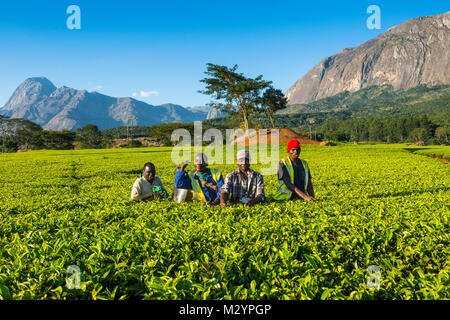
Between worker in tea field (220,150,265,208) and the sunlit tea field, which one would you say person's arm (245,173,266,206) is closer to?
worker in tea field (220,150,265,208)

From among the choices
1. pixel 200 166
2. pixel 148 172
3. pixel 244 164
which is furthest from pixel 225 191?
pixel 148 172

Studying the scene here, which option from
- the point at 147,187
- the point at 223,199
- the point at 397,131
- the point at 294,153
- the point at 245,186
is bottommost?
the point at 223,199

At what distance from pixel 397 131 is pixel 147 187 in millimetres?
140664

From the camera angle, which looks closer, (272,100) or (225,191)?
(225,191)

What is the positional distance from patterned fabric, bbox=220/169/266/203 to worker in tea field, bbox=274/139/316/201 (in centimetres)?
69

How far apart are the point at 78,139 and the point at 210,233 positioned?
104820 millimetres

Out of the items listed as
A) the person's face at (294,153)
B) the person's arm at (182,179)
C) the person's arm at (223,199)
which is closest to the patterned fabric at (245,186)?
the person's arm at (223,199)

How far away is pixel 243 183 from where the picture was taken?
6.40 metres

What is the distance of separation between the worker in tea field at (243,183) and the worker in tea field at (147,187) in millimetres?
1931

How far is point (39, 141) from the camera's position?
80625 mm

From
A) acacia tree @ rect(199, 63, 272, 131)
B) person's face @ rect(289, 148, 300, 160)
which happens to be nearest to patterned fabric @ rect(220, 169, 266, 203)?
person's face @ rect(289, 148, 300, 160)

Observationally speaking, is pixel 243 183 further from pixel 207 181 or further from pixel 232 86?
pixel 232 86
